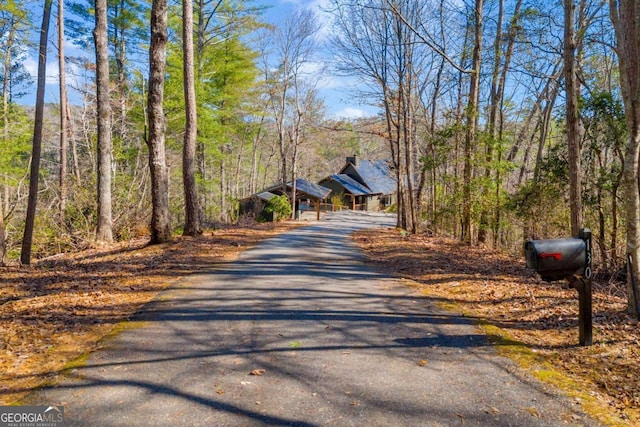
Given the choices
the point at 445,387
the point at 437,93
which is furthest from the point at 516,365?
the point at 437,93

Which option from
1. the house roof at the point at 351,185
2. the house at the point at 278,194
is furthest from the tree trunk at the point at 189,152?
the house roof at the point at 351,185

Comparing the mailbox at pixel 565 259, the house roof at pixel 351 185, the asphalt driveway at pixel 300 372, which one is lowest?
the asphalt driveway at pixel 300 372

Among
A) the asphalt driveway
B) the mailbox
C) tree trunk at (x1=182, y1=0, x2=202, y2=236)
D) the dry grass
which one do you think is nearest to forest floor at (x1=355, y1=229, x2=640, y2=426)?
the asphalt driveway

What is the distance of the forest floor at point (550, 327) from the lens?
293 centimetres

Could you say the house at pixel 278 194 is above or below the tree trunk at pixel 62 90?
below

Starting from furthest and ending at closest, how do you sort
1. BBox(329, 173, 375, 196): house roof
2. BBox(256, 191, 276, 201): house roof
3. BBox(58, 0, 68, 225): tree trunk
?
1. BBox(329, 173, 375, 196): house roof
2. BBox(256, 191, 276, 201): house roof
3. BBox(58, 0, 68, 225): tree trunk

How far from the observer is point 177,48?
18.3 metres

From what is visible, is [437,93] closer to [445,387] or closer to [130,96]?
[130,96]

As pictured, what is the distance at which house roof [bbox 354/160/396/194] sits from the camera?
47125 millimetres

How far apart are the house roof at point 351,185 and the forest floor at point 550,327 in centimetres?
3546

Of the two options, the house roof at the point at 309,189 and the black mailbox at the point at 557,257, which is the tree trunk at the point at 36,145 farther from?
the house roof at the point at 309,189

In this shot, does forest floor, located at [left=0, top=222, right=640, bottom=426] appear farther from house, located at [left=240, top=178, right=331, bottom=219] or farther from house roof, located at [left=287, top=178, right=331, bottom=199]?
house roof, located at [left=287, top=178, right=331, bottom=199]

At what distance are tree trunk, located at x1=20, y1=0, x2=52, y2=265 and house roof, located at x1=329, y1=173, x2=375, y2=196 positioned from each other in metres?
34.1

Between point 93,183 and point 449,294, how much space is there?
1122cm
